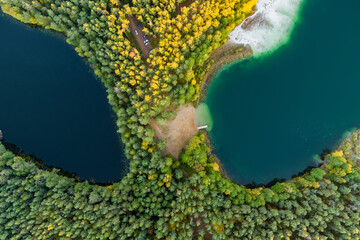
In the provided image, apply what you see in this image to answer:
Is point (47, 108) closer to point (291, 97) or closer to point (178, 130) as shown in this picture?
point (178, 130)

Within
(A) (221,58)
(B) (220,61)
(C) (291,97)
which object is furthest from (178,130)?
(C) (291,97)

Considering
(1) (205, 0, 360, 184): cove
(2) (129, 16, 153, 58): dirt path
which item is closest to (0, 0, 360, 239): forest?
(2) (129, 16, 153, 58): dirt path

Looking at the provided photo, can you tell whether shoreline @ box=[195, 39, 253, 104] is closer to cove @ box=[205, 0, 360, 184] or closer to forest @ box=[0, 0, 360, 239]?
cove @ box=[205, 0, 360, 184]


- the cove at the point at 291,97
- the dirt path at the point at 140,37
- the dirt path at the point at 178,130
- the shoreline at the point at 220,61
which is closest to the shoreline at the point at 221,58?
the shoreline at the point at 220,61

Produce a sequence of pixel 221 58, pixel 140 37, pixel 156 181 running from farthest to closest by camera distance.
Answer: pixel 221 58 → pixel 140 37 → pixel 156 181

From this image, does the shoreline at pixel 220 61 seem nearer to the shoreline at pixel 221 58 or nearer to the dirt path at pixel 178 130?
the shoreline at pixel 221 58

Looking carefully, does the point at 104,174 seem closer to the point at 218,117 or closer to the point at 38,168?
the point at 38,168
